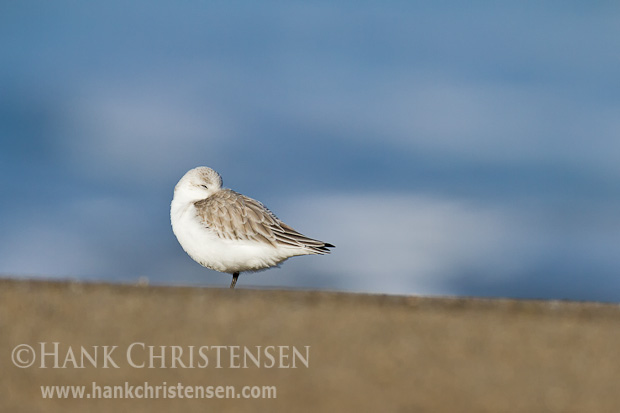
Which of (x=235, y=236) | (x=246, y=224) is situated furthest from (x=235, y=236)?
(x=246, y=224)

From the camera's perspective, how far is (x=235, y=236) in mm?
9062

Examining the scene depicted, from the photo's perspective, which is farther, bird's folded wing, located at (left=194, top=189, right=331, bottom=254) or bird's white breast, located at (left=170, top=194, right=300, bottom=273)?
bird's folded wing, located at (left=194, top=189, right=331, bottom=254)

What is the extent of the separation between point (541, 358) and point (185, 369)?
2487 millimetres

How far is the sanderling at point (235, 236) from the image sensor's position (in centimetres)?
902

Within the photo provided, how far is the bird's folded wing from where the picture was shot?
9.09 metres

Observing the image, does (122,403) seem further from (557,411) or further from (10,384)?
(557,411)

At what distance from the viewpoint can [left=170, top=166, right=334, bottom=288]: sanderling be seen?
9016 mm

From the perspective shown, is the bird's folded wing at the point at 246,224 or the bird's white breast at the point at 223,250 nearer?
the bird's white breast at the point at 223,250

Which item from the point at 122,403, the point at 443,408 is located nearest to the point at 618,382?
the point at 443,408

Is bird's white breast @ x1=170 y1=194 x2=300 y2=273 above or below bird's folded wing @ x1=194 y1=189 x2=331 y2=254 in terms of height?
below

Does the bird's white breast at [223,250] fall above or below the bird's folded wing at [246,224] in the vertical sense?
below

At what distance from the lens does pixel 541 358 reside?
5.54 m

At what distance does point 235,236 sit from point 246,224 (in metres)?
0.22

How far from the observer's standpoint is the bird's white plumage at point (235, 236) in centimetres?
902
